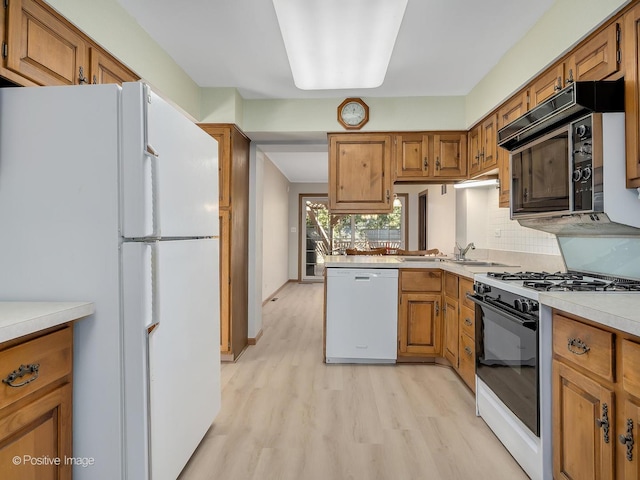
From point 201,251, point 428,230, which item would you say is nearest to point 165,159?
point 201,251

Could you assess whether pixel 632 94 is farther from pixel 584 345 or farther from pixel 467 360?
pixel 467 360

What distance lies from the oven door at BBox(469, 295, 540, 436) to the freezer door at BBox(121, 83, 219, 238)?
5.31 feet

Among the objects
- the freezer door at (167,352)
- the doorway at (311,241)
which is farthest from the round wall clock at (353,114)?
the doorway at (311,241)

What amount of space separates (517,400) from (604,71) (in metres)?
1.60

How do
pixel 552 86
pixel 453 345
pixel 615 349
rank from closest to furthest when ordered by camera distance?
1. pixel 615 349
2. pixel 552 86
3. pixel 453 345

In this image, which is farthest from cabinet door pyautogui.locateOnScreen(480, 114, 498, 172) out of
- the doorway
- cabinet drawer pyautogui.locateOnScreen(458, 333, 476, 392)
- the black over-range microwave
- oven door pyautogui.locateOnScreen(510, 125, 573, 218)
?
the doorway

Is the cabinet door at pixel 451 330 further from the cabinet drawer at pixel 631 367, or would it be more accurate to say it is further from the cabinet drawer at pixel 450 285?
the cabinet drawer at pixel 631 367

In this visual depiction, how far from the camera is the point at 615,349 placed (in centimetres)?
115

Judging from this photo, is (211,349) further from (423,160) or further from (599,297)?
(423,160)

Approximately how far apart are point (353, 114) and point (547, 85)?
1.62m

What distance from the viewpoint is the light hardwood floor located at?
1724mm

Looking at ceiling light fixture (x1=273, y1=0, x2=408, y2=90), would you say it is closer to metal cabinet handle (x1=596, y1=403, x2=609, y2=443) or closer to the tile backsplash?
the tile backsplash

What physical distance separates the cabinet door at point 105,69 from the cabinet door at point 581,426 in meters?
2.62

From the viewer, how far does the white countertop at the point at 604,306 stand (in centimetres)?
107
